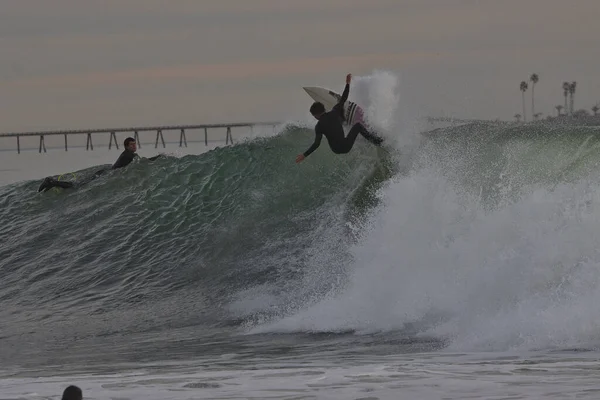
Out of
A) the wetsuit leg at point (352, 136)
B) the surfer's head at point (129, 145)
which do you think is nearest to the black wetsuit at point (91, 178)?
the surfer's head at point (129, 145)

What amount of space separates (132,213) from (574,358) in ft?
37.0

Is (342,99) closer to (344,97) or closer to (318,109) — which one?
(344,97)

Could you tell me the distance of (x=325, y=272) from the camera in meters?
12.8

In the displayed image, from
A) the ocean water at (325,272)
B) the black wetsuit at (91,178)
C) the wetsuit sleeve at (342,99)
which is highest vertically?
the wetsuit sleeve at (342,99)

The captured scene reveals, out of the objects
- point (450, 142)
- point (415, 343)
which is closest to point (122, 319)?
point (415, 343)

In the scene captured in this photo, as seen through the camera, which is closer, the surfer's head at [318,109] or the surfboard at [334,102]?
the surfer's head at [318,109]

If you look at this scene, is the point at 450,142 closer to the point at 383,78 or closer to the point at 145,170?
the point at 383,78

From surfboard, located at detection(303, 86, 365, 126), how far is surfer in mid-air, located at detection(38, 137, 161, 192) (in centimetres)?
399

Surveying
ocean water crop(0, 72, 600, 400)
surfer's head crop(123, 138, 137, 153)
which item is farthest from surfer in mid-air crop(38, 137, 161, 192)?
ocean water crop(0, 72, 600, 400)

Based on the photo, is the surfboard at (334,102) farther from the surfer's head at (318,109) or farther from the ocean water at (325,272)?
the surfer's head at (318,109)

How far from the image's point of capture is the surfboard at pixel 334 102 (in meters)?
15.8

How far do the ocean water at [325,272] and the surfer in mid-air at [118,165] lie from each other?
1.00 feet

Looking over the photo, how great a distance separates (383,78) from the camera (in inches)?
663

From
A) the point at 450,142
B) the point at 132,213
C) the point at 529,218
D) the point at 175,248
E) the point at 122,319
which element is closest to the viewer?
the point at 529,218
